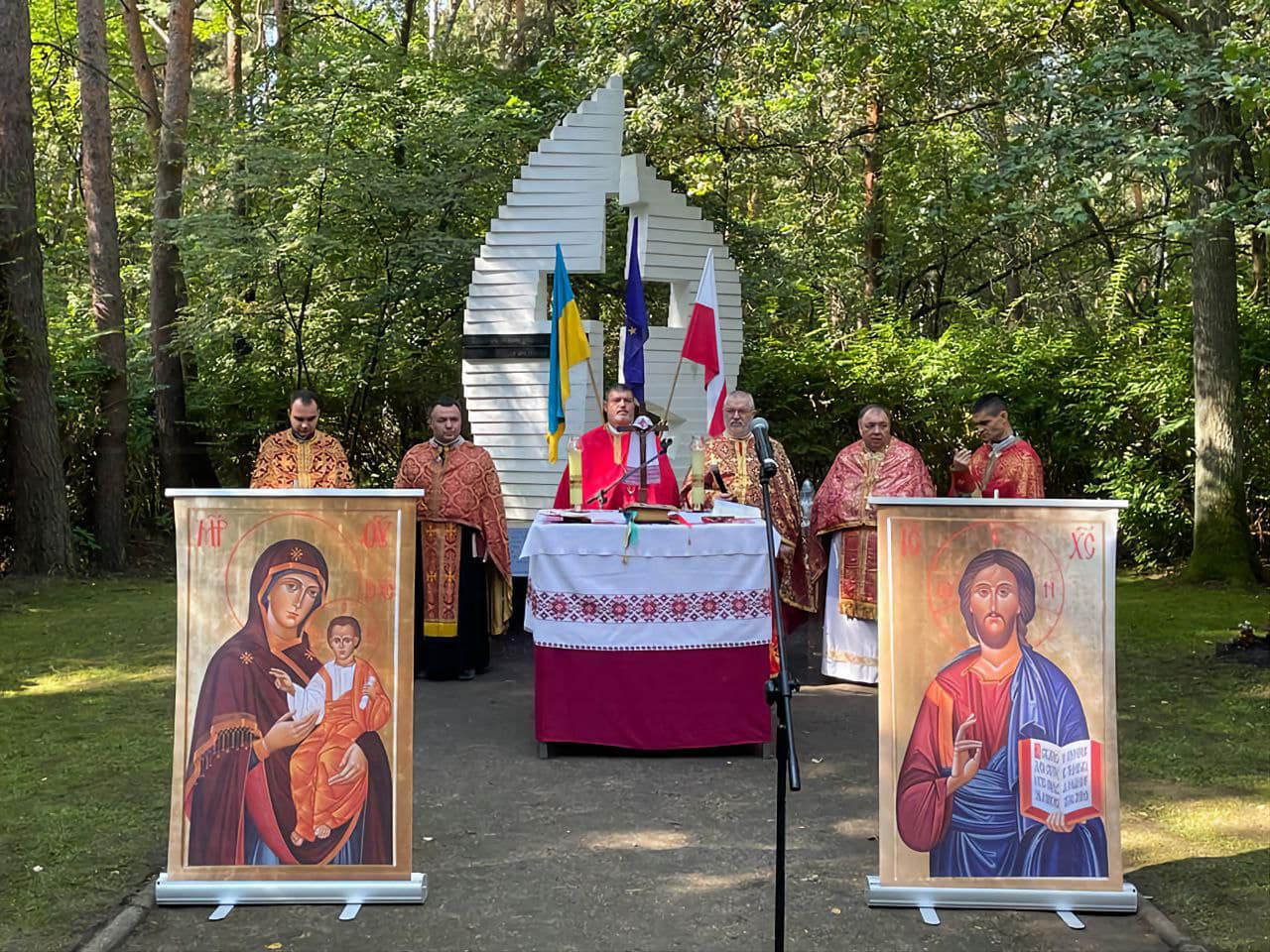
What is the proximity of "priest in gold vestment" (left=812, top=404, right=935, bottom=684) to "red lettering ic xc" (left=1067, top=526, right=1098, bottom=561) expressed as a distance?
149 inches

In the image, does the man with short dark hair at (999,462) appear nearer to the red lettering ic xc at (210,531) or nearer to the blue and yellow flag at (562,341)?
the blue and yellow flag at (562,341)

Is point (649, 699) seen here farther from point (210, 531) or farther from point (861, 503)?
point (210, 531)

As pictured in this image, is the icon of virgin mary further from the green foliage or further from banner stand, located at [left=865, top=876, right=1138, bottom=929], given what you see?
the green foliage

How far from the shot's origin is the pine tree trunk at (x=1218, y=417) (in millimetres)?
11656

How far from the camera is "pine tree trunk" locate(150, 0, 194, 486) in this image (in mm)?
15453

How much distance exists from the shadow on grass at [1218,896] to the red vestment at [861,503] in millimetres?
3473

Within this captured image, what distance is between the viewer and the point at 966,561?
14.4ft

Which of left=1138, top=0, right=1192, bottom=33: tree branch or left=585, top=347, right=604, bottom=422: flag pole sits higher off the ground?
left=1138, top=0, right=1192, bottom=33: tree branch

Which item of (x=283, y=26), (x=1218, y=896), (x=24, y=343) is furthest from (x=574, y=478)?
(x=283, y=26)

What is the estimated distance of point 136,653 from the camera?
9.48 meters

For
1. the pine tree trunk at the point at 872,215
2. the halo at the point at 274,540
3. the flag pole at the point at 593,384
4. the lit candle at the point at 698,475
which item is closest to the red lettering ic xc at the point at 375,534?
the halo at the point at 274,540

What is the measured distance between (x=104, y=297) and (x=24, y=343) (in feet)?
6.36

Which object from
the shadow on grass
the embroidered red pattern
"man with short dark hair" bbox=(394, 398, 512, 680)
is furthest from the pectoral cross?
the shadow on grass

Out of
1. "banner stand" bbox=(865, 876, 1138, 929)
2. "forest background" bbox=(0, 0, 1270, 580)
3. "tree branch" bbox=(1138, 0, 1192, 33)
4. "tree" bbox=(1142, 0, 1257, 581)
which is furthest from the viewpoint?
"forest background" bbox=(0, 0, 1270, 580)
